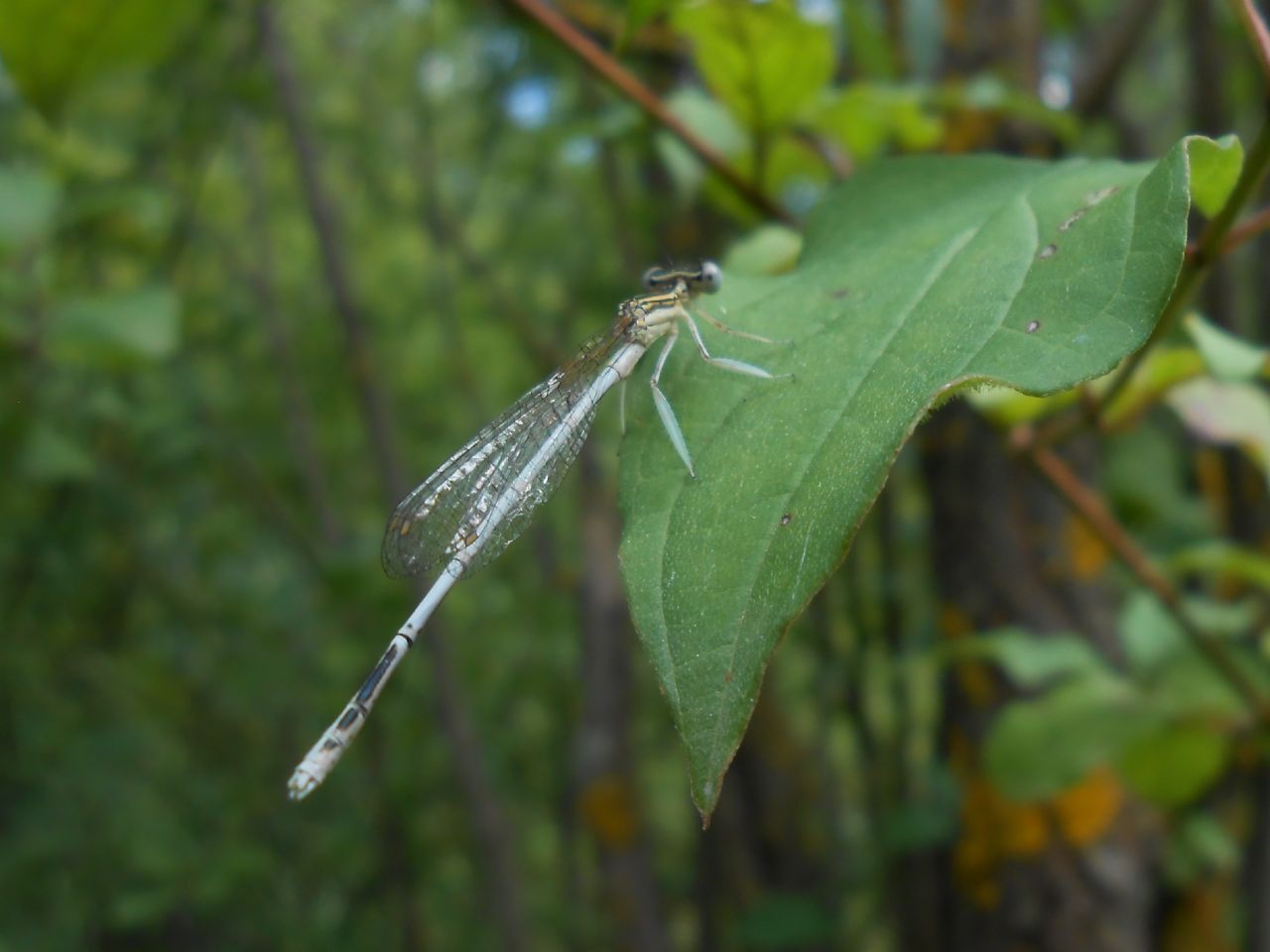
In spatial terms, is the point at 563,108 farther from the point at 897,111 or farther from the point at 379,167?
the point at 897,111

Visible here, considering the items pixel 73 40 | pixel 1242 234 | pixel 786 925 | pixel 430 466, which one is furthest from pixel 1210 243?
pixel 430 466

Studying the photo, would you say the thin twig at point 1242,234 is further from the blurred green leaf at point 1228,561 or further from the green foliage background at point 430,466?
the blurred green leaf at point 1228,561

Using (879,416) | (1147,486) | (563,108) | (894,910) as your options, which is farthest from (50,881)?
(879,416)

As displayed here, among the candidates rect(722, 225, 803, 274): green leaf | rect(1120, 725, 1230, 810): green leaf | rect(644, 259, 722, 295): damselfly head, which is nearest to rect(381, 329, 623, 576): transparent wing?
rect(644, 259, 722, 295): damselfly head

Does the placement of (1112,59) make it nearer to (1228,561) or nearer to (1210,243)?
(1228,561)

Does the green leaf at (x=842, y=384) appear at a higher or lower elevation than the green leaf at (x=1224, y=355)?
higher

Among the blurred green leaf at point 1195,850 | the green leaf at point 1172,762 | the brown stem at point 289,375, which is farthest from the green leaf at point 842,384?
the brown stem at point 289,375
